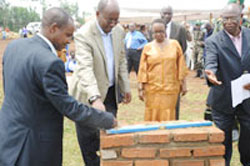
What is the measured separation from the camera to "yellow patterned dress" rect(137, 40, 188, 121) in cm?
461

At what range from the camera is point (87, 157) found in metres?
3.57

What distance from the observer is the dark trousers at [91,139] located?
3465 millimetres

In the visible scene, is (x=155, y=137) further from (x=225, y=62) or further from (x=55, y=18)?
(x=225, y=62)

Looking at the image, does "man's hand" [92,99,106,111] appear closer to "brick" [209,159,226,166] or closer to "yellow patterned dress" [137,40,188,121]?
"brick" [209,159,226,166]

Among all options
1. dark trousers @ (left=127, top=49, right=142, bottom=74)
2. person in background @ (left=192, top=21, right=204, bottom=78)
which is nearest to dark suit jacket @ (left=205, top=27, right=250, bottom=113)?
dark trousers @ (left=127, top=49, right=142, bottom=74)

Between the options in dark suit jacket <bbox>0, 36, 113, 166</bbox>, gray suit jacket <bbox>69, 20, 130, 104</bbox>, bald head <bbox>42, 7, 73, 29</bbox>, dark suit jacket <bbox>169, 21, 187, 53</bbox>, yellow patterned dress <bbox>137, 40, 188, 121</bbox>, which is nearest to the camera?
dark suit jacket <bbox>0, 36, 113, 166</bbox>

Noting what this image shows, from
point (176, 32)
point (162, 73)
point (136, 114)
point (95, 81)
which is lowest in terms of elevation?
point (136, 114)

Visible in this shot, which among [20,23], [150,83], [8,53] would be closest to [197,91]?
[150,83]

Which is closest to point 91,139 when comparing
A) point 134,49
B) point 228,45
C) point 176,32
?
point 228,45

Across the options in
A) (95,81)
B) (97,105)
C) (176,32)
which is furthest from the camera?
(176,32)

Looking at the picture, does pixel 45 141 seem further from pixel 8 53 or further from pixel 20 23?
pixel 20 23

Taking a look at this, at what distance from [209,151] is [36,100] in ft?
4.42

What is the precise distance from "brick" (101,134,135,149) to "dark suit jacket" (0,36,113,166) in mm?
156

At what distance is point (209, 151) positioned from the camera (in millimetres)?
2574
